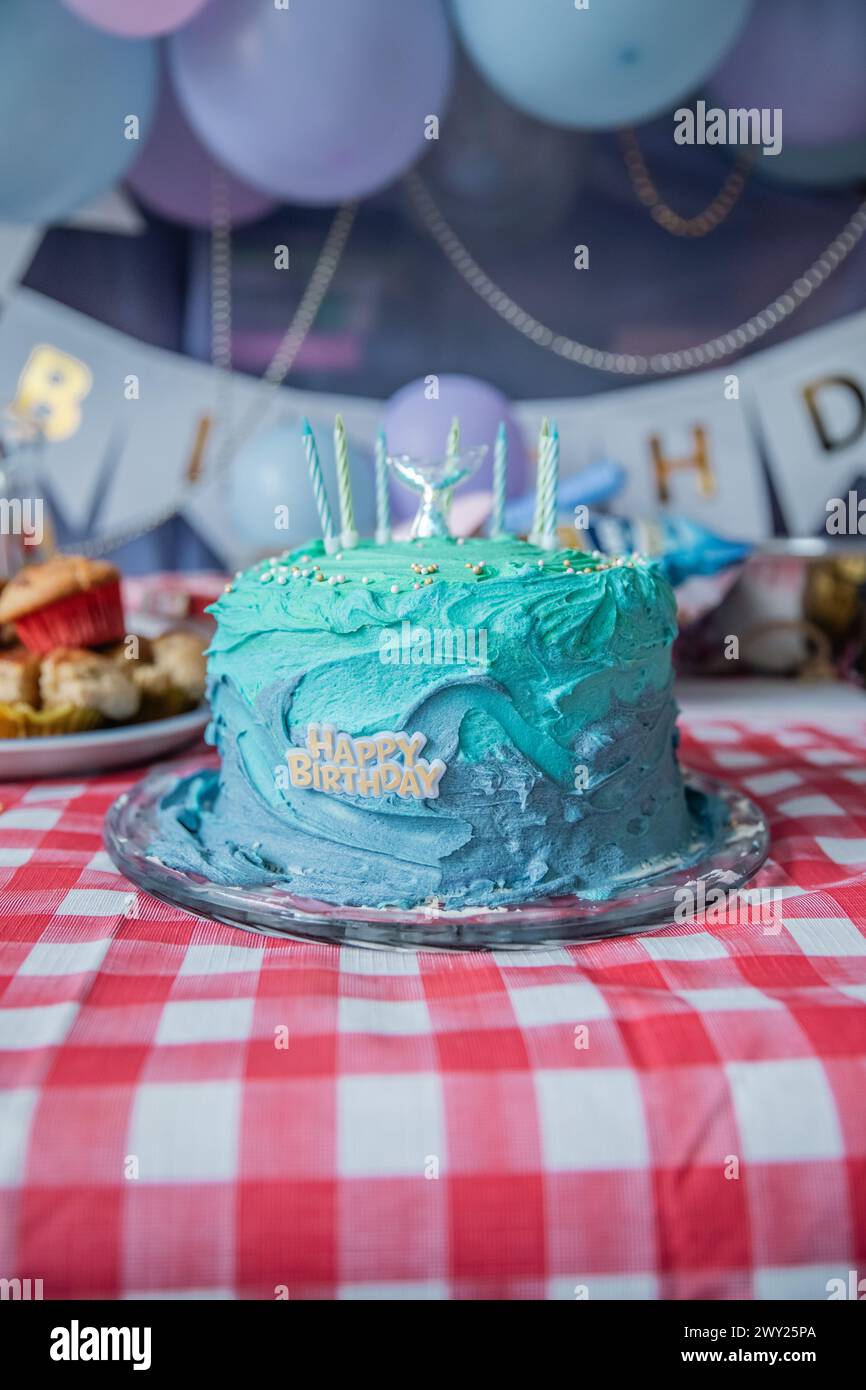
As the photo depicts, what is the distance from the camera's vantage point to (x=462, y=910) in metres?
1.10

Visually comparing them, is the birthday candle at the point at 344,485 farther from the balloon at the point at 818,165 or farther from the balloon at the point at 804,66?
the balloon at the point at 818,165

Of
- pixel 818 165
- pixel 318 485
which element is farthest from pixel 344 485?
pixel 818 165

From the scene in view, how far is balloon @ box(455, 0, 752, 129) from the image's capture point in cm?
239

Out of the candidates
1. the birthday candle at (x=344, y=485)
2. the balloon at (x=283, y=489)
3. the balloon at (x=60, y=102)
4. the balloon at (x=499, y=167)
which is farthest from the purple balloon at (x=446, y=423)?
the birthday candle at (x=344, y=485)

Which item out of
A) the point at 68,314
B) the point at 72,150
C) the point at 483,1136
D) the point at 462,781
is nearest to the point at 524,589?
the point at 462,781

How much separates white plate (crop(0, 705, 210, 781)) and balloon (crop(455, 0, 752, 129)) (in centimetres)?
165

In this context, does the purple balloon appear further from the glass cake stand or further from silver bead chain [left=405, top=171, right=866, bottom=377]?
the glass cake stand

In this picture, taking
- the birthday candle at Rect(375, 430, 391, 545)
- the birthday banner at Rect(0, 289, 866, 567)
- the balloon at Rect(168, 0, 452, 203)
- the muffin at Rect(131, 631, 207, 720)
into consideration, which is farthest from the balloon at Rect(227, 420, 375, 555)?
Answer: the birthday candle at Rect(375, 430, 391, 545)

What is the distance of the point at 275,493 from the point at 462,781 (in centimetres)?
208

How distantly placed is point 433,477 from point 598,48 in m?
1.54

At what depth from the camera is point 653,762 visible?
1252 millimetres

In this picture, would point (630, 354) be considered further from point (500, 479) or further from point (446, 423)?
point (500, 479)

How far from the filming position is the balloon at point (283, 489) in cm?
305

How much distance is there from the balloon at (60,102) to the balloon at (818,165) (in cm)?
178
